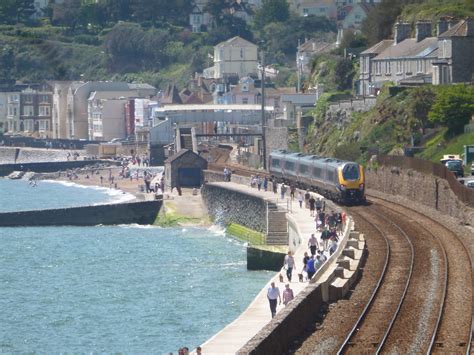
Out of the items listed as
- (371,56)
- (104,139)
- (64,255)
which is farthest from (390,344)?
(104,139)

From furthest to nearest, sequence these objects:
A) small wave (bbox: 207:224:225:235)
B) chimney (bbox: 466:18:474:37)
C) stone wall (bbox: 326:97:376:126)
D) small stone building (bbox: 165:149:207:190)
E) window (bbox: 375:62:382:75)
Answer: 1. window (bbox: 375:62:382:75)
2. small stone building (bbox: 165:149:207:190)
3. stone wall (bbox: 326:97:376:126)
4. chimney (bbox: 466:18:474:37)
5. small wave (bbox: 207:224:225:235)

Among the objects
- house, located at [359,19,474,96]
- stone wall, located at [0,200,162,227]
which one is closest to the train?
stone wall, located at [0,200,162,227]

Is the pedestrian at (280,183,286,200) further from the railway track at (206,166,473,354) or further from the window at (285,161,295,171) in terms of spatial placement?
the railway track at (206,166,473,354)

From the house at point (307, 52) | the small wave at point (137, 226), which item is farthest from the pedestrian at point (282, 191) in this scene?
the house at point (307, 52)

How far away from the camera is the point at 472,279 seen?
45.0m

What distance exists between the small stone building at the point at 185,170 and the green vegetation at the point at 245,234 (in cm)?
1743

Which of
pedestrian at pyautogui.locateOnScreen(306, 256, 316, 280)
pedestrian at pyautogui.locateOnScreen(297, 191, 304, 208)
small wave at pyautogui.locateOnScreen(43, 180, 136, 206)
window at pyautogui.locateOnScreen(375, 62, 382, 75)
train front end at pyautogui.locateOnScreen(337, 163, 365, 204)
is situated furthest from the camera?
small wave at pyautogui.locateOnScreen(43, 180, 136, 206)

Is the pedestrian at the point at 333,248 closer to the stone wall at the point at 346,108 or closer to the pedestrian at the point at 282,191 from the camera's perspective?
the pedestrian at the point at 282,191

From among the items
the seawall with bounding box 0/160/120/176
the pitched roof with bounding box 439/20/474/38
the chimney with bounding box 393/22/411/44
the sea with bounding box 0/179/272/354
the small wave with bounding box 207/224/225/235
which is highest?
the chimney with bounding box 393/22/411/44

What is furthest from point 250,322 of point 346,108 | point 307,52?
point 307,52

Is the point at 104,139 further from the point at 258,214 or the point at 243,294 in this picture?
the point at 243,294

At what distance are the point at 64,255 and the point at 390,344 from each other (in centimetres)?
4247

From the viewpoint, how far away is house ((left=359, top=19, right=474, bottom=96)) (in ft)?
308

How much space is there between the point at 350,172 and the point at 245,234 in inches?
430
